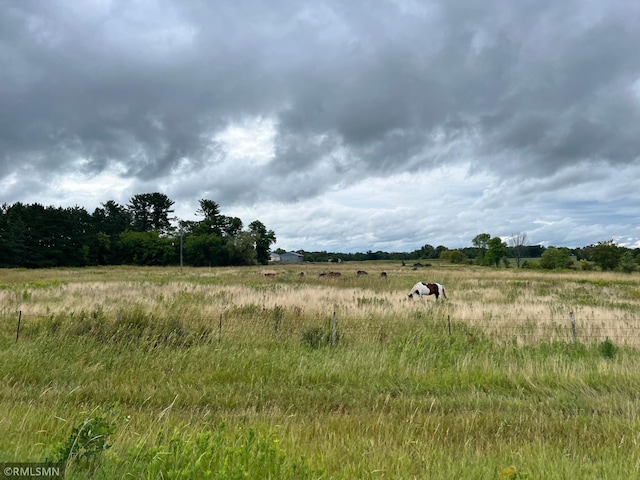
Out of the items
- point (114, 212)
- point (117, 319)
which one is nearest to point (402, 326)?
point (117, 319)

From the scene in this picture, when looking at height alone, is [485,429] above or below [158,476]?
below

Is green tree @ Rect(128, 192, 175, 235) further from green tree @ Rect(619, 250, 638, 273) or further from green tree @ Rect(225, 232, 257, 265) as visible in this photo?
green tree @ Rect(619, 250, 638, 273)

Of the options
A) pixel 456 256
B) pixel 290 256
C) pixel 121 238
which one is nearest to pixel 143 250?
pixel 121 238

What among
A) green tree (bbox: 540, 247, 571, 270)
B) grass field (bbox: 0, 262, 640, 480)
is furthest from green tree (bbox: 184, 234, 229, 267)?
grass field (bbox: 0, 262, 640, 480)

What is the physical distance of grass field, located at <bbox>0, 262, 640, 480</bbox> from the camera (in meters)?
3.52

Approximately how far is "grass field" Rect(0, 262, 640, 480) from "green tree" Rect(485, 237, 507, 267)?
93.2 metres

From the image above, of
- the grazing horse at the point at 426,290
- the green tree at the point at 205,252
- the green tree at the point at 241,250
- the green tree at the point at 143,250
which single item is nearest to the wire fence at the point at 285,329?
the grazing horse at the point at 426,290

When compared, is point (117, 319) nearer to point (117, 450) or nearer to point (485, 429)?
point (117, 450)

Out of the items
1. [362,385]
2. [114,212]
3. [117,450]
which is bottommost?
[362,385]

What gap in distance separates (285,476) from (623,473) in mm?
3149

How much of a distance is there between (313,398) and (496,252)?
10219 centimetres

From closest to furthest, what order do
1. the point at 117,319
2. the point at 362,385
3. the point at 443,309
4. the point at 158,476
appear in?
the point at 158,476, the point at 362,385, the point at 117,319, the point at 443,309

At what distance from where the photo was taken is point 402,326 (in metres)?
11.4

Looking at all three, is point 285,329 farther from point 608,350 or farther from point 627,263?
point 627,263
